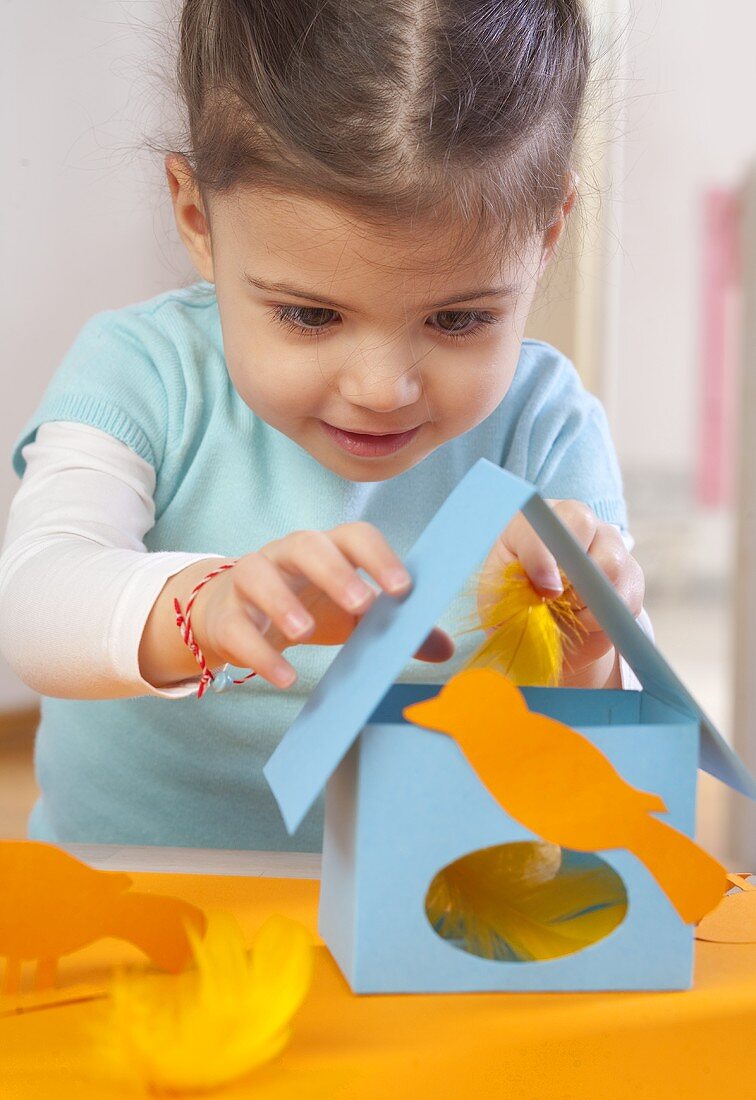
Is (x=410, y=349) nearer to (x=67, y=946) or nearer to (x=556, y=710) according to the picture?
(x=556, y=710)

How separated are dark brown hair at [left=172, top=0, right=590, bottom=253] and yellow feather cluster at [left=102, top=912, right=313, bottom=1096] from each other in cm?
35

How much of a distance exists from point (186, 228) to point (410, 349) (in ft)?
0.79

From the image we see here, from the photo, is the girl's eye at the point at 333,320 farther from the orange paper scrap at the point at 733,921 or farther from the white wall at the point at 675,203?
the white wall at the point at 675,203

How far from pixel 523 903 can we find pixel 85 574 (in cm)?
30

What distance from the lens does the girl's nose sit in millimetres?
616

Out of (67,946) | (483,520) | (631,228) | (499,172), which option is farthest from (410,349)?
(631,228)

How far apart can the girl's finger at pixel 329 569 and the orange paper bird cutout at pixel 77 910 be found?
132 mm

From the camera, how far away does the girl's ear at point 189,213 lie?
75cm

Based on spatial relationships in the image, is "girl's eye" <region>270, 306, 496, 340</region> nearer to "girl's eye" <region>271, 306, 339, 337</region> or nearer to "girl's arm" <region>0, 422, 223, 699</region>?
"girl's eye" <region>271, 306, 339, 337</region>

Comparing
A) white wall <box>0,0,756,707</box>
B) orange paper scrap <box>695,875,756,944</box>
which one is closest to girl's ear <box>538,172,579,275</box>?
orange paper scrap <box>695,875,756,944</box>

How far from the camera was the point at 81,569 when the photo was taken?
2.12ft

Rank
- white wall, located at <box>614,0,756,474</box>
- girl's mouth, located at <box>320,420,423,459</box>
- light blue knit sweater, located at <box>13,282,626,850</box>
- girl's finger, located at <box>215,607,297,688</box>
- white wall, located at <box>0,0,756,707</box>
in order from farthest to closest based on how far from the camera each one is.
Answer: white wall, located at <box>614,0,756,474</box> < white wall, located at <box>0,0,756,707</box> < light blue knit sweater, located at <box>13,282,626,850</box> < girl's mouth, located at <box>320,420,423,459</box> < girl's finger, located at <box>215,607,297,688</box>

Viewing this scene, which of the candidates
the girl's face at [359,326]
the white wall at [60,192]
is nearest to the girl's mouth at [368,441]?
the girl's face at [359,326]

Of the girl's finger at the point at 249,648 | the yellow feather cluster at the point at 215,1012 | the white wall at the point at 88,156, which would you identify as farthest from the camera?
the white wall at the point at 88,156
